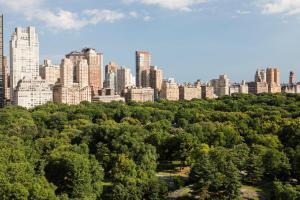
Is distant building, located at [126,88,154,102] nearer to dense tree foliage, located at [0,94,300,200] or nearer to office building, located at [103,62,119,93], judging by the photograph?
office building, located at [103,62,119,93]

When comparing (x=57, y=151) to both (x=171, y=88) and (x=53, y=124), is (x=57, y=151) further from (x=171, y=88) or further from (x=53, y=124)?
(x=171, y=88)

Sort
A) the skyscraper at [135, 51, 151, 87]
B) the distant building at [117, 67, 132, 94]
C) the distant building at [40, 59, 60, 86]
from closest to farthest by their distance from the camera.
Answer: the distant building at [40, 59, 60, 86]
the distant building at [117, 67, 132, 94]
the skyscraper at [135, 51, 151, 87]

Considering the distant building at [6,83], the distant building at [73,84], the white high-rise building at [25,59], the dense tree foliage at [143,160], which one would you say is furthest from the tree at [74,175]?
the distant building at [6,83]

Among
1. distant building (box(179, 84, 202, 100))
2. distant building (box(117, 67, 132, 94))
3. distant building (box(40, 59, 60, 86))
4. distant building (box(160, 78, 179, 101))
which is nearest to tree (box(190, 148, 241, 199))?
distant building (box(160, 78, 179, 101))

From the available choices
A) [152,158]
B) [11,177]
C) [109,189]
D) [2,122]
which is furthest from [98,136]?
[2,122]

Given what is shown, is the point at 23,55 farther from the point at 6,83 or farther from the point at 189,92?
the point at 189,92

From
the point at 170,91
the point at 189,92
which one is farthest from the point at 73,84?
the point at 189,92
